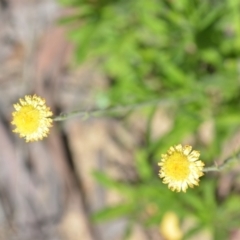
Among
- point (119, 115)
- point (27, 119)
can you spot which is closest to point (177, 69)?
point (119, 115)

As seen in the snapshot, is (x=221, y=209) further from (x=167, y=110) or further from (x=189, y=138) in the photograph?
(x=167, y=110)

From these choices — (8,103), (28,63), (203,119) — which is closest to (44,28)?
(28,63)

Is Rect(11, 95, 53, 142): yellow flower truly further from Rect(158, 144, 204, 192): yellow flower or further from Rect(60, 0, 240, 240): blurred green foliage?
Rect(60, 0, 240, 240): blurred green foliage

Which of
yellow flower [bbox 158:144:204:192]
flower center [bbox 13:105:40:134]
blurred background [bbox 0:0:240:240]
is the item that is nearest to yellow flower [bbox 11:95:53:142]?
flower center [bbox 13:105:40:134]

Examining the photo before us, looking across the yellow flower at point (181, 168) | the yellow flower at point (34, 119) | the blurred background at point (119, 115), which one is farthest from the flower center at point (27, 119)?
the blurred background at point (119, 115)

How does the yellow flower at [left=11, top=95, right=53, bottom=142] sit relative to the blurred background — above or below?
below

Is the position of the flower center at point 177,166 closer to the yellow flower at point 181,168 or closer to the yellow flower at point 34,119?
the yellow flower at point 181,168
